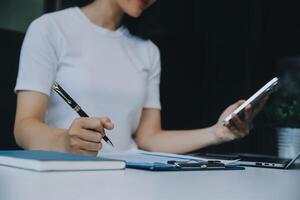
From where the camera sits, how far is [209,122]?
5.57 feet

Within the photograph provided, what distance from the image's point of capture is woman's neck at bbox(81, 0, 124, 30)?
1.20 metres

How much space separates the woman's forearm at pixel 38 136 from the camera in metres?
0.76

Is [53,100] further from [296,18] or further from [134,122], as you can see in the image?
[296,18]

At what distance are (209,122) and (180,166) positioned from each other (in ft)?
3.74

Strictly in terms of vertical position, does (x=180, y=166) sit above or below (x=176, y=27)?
below

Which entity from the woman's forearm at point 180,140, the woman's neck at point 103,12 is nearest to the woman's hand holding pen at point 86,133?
the woman's forearm at point 180,140

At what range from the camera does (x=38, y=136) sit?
2.74ft

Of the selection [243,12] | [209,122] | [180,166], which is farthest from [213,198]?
[243,12]

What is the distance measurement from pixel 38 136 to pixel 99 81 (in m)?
0.30

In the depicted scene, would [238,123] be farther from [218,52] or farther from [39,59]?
[218,52]

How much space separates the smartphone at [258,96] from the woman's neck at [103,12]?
460 millimetres

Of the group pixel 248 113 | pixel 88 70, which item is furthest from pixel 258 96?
pixel 88 70

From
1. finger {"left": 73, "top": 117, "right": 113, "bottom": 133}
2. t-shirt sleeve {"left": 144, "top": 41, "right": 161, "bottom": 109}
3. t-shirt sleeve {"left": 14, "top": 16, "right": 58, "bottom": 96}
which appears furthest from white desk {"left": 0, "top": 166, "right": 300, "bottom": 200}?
t-shirt sleeve {"left": 144, "top": 41, "right": 161, "bottom": 109}

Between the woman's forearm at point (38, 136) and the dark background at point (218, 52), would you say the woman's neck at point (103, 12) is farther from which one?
the woman's forearm at point (38, 136)
